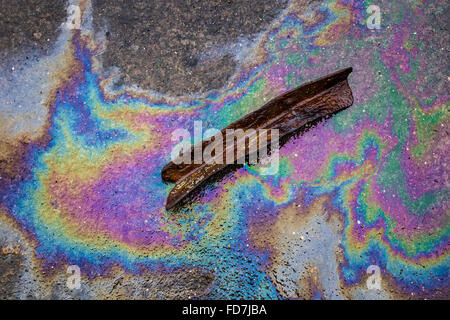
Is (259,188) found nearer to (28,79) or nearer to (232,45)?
(232,45)

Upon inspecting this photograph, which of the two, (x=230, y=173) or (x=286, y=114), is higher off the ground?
(x=286, y=114)

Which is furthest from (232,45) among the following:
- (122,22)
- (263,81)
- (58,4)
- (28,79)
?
(28,79)

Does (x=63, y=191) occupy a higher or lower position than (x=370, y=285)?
higher

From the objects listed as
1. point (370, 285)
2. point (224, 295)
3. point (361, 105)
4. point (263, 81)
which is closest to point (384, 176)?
point (361, 105)

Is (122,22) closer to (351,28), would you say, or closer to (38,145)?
(38,145)

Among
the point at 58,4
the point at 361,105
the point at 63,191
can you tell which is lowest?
the point at 63,191
